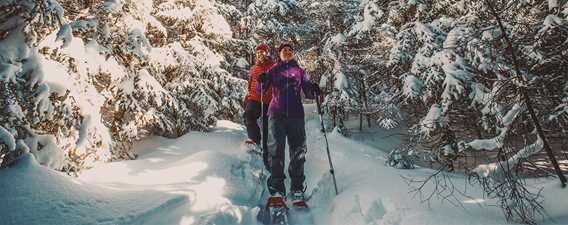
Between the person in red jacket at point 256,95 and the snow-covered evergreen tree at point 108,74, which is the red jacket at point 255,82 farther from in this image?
the snow-covered evergreen tree at point 108,74

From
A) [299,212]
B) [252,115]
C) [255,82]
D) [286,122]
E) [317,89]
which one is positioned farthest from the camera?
[252,115]

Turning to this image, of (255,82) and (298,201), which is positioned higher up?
(255,82)

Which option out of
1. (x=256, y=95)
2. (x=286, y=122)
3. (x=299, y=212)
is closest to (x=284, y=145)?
(x=286, y=122)

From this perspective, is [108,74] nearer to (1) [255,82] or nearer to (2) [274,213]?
(1) [255,82]

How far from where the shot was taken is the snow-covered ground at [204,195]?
3789mm

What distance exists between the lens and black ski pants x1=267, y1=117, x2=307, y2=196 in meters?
6.44

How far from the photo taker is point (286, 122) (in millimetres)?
6484

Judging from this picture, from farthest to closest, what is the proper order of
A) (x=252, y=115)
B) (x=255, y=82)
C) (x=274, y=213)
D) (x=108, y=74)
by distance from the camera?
(x=252, y=115) → (x=255, y=82) → (x=108, y=74) → (x=274, y=213)

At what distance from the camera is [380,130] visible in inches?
877

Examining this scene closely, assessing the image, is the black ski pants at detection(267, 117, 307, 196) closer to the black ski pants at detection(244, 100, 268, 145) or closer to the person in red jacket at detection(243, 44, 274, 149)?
the person in red jacket at detection(243, 44, 274, 149)

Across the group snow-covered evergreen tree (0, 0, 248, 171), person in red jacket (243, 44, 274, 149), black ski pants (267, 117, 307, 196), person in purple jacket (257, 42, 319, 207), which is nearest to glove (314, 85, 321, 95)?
person in purple jacket (257, 42, 319, 207)

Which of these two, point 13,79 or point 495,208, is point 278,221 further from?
point 13,79

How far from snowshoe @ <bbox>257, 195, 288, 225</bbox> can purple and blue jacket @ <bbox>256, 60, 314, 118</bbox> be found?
1.48 m

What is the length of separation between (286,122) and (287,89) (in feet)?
1.88
